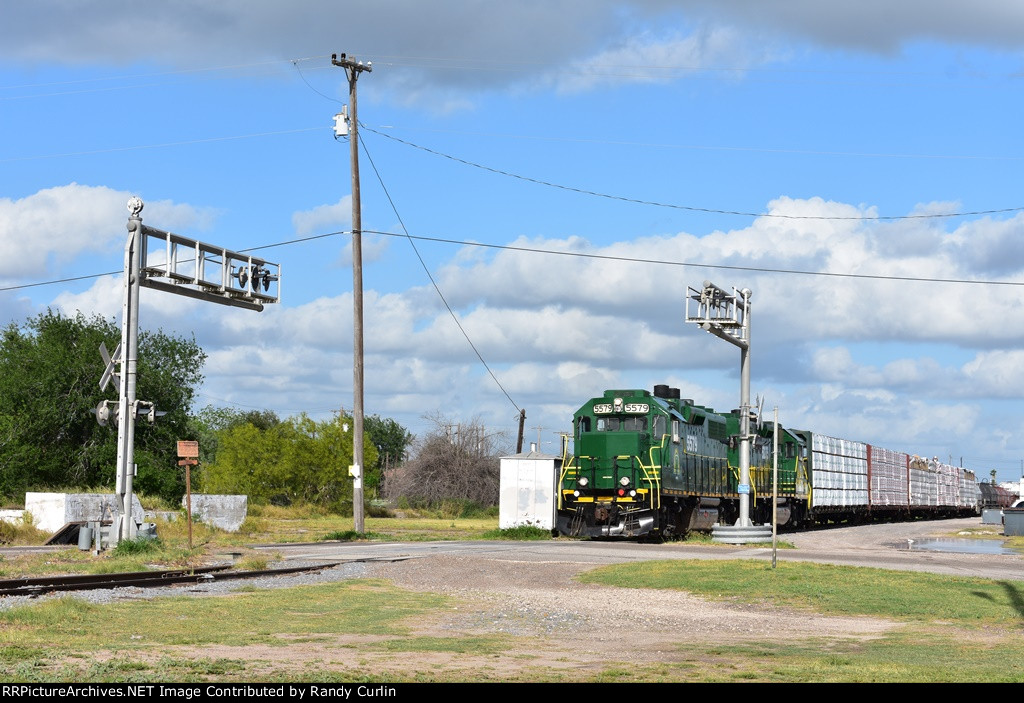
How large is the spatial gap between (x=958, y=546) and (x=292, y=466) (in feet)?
126

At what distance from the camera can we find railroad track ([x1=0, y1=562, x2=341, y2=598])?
1686cm

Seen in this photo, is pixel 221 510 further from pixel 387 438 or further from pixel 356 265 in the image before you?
pixel 387 438

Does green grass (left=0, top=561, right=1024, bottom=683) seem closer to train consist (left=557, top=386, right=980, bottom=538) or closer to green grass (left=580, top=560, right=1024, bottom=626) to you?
green grass (left=580, top=560, right=1024, bottom=626)

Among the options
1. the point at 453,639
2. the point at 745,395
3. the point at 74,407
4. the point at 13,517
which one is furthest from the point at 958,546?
the point at 74,407

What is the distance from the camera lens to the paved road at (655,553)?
25.9 meters

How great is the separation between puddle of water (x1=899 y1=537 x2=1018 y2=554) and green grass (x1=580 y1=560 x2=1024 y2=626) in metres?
11.2

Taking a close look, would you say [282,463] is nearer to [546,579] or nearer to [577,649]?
[546,579]

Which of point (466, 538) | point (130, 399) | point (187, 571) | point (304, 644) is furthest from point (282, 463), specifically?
point (304, 644)

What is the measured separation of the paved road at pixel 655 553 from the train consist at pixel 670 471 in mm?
1137

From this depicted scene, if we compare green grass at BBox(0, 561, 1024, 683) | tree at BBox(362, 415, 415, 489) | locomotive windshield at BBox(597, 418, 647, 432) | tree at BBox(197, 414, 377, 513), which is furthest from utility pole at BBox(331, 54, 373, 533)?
tree at BBox(362, 415, 415, 489)

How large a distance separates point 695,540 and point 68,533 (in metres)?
18.1

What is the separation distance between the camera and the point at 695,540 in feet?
115

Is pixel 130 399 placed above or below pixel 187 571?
above

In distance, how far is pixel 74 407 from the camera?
52750 millimetres
